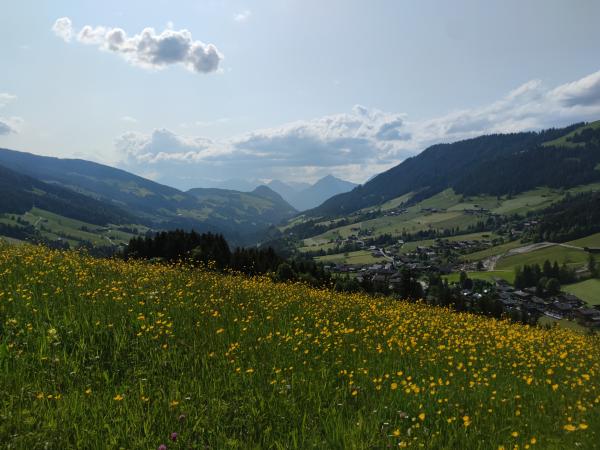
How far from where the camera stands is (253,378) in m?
6.56

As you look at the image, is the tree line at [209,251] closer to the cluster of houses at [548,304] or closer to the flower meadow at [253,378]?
the flower meadow at [253,378]

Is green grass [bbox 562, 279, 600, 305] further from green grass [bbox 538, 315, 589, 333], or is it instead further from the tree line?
the tree line

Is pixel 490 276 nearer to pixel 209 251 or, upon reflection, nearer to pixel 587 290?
pixel 587 290

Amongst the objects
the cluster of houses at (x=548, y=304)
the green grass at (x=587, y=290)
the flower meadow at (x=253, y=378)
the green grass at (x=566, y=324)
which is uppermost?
the flower meadow at (x=253, y=378)

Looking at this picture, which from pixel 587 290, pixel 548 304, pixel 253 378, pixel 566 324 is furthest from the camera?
pixel 587 290

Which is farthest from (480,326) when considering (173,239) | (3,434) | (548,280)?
(548,280)

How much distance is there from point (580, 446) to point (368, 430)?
267 centimetres

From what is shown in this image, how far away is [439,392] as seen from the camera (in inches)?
250

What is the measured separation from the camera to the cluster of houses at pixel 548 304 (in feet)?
355

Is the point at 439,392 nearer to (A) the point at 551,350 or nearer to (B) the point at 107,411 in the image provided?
(A) the point at 551,350

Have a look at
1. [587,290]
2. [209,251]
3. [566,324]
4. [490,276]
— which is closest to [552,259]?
[490,276]

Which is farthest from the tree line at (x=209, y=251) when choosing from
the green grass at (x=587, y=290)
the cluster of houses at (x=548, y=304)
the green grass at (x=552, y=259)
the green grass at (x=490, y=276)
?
the green grass at (x=552, y=259)

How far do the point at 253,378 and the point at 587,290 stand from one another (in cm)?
16977

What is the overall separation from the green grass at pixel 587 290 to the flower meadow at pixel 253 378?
149 meters
